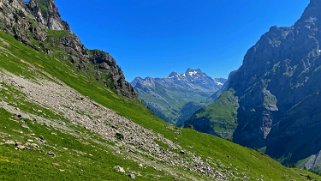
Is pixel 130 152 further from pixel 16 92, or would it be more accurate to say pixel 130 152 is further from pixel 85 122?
pixel 16 92

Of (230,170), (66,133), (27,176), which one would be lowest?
(27,176)

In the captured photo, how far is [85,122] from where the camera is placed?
6041 cm

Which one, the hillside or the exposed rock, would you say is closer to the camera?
the hillside

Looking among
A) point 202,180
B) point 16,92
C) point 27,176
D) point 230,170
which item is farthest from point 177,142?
point 27,176

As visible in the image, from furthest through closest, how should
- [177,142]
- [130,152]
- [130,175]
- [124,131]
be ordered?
[177,142], [124,131], [130,152], [130,175]

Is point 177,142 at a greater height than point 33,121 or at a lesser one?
greater

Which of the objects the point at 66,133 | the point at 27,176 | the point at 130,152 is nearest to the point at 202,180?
the point at 130,152

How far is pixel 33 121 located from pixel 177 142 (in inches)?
1440

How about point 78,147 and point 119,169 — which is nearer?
point 119,169

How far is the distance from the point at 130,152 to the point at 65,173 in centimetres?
2003

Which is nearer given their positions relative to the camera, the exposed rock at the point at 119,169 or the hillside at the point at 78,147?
the hillside at the point at 78,147

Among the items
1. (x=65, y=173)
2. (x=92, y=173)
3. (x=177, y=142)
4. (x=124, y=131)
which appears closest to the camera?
(x=65, y=173)

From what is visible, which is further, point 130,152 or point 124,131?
point 124,131

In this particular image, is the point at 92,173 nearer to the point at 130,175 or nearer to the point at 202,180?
the point at 130,175
